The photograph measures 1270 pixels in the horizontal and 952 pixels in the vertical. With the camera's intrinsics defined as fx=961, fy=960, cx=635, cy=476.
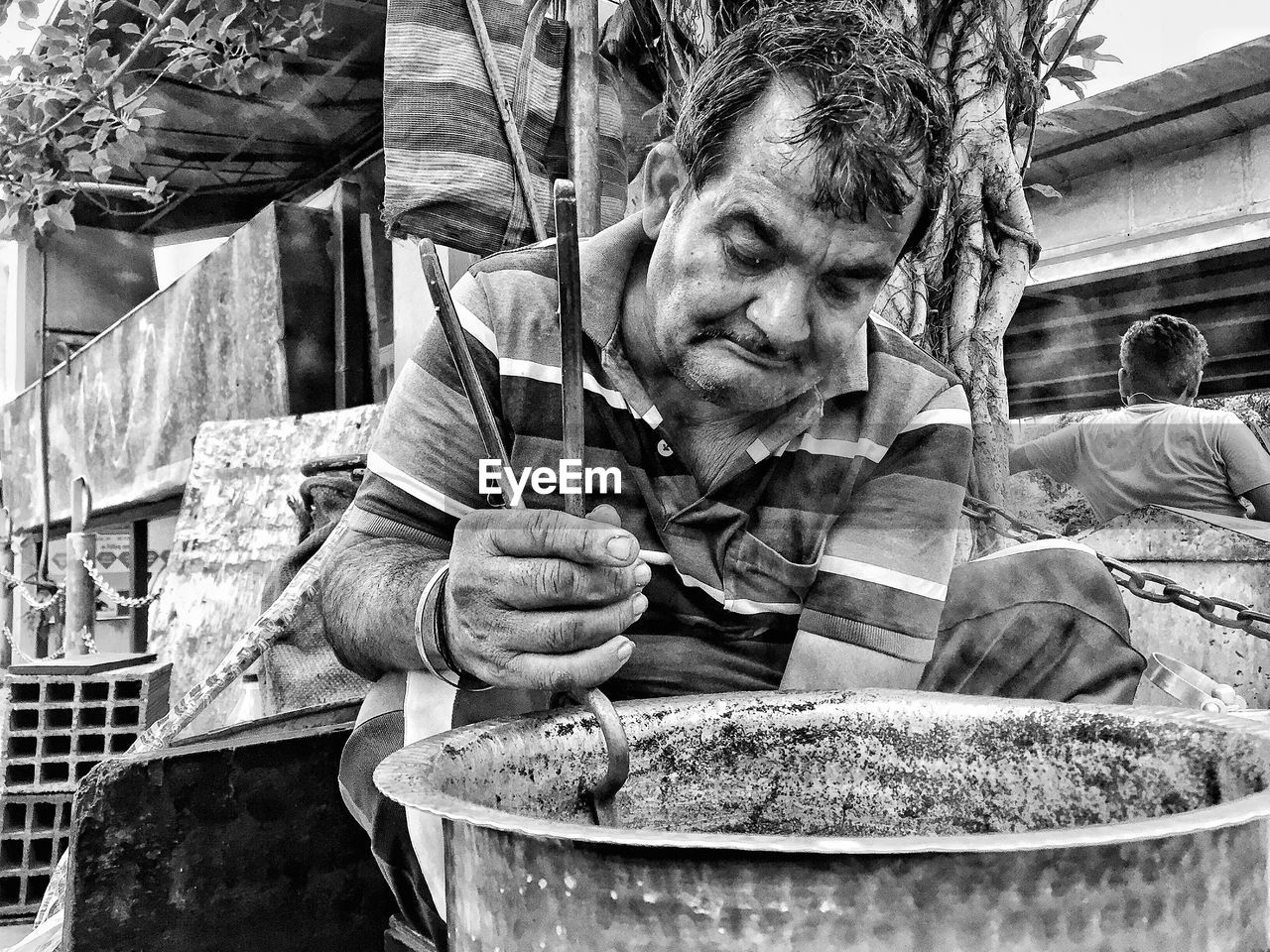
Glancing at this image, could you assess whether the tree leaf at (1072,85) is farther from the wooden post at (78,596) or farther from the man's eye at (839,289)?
the wooden post at (78,596)

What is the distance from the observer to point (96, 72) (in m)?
4.46

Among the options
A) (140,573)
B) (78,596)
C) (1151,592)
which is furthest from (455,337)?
(140,573)

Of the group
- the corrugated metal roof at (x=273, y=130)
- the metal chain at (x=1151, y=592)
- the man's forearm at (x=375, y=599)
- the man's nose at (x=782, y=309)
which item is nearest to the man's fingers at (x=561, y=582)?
the man's forearm at (x=375, y=599)

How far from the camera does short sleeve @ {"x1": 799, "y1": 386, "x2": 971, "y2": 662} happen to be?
4.95ft

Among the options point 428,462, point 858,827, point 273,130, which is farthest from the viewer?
point 273,130

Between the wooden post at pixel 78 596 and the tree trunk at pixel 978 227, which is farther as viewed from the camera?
the wooden post at pixel 78 596

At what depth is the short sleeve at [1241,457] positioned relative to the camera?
12.7 ft

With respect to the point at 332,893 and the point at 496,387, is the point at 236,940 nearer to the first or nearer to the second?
the point at 332,893

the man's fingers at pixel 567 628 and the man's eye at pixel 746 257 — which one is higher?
the man's eye at pixel 746 257

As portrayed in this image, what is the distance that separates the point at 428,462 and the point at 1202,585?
3641mm

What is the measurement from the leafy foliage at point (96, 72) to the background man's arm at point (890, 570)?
396cm

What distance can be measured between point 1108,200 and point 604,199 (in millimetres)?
2720

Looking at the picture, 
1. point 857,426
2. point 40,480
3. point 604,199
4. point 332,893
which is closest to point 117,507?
point 40,480

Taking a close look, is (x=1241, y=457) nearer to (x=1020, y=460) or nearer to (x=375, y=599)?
(x=1020, y=460)
